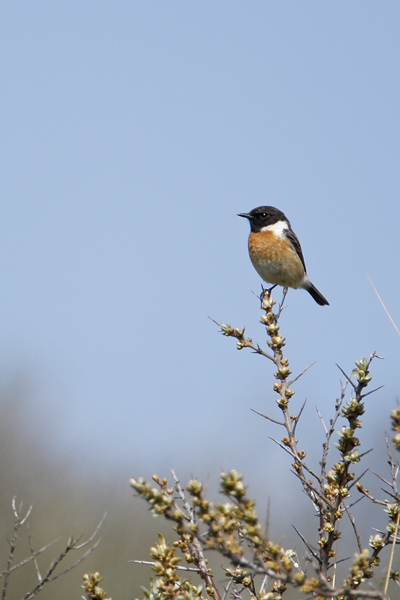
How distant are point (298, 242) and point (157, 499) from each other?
7.44 metres

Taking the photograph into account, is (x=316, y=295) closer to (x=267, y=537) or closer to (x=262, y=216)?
(x=262, y=216)

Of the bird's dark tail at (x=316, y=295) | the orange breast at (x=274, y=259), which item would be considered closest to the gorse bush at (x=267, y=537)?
the orange breast at (x=274, y=259)

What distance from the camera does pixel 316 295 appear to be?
9844 millimetres

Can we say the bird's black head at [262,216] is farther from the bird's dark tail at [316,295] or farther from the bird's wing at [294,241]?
the bird's dark tail at [316,295]

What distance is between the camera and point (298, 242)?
941 cm

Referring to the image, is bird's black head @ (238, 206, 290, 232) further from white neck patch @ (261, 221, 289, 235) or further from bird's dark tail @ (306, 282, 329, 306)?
bird's dark tail @ (306, 282, 329, 306)

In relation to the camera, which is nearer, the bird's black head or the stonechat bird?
the stonechat bird

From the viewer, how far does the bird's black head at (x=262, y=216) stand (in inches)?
369

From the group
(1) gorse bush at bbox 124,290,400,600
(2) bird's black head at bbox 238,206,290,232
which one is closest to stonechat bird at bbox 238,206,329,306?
(2) bird's black head at bbox 238,206,290,232

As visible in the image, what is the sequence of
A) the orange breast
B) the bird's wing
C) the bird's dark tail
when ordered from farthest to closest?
the bird's dark tail, the bird's wing, the orange breast

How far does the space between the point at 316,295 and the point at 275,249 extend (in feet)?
4.18

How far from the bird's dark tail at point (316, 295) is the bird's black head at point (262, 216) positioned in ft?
3.19

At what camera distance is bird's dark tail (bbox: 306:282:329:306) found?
9.76 metres

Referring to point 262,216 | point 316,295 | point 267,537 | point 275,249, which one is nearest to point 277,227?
point 262,216
